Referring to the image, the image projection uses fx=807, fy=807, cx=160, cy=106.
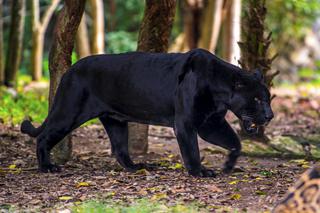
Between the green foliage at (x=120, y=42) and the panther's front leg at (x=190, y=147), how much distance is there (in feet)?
48.4

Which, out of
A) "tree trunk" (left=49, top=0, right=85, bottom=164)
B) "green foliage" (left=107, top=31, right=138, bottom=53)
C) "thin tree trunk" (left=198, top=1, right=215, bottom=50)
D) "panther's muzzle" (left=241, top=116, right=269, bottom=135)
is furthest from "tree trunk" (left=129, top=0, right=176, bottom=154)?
"green foliage" (left=107, top=31, right=138, bottom=53)

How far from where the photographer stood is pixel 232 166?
8.55 m

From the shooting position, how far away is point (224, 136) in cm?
855

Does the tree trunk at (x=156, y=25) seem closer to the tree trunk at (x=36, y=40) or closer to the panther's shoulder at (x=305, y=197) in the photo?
the panther's shoulder at (x=305, y=197)

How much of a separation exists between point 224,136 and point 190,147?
0.49 meters

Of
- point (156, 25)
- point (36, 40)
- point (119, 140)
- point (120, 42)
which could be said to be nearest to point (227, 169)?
point (119, 140)

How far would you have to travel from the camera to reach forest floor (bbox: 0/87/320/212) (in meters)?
7.25

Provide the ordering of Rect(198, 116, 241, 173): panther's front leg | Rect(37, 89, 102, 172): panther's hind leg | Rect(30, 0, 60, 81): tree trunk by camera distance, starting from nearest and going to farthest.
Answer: Rect(198, 116, 241, 173): panther's front leg → Rect(37, 89, 102, 172): panther's hind leg → Rect(30, 0, 60, 81): tree trunk

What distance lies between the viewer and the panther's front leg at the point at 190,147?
26.9 ft

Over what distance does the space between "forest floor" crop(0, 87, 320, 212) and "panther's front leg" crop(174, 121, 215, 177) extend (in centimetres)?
13

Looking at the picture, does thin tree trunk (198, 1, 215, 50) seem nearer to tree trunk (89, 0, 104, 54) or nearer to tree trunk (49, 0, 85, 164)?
tree trunk (89, 0, 104, 54)

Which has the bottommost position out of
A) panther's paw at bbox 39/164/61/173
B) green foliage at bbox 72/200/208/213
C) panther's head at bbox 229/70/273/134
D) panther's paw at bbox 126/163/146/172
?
panther's paw at bbox 126/163/146/172

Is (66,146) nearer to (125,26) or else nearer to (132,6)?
(132,6)

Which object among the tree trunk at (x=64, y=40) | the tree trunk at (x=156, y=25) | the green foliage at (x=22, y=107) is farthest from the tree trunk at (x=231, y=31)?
the tree trunk at (x=64, y=40)
